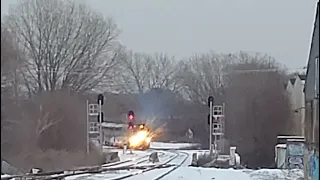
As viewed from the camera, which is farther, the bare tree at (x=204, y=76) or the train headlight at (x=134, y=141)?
the bare tree at (x=204, y=76)

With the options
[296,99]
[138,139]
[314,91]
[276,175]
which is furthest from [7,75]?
[296,99]

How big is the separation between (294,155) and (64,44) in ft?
116

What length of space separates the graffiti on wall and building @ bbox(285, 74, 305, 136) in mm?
24962

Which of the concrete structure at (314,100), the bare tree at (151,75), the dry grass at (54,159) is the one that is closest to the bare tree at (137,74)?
the bare tree at (151,75)

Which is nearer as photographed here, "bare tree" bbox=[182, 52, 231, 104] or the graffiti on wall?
the graffiti on wall

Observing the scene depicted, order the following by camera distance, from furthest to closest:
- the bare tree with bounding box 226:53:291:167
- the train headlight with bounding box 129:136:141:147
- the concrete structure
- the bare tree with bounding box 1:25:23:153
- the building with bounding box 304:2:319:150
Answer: the train headlight with bounding box 129:136:141:147 → the bare tree with bounding box 226:53:291:167 → the concrete structure → the building with bounding box 304:2:319:150 → the bare tree with bounding box 1:25:23:153

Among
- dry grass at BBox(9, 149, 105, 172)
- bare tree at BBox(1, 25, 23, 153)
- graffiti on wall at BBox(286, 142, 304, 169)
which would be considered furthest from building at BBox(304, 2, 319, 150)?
dry grass at BBox(9, 149, 105, 172)

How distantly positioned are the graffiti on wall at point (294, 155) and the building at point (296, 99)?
81.9 ft

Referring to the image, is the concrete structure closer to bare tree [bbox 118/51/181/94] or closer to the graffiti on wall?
the graffiti on wall

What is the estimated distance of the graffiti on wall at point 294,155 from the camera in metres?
37.8

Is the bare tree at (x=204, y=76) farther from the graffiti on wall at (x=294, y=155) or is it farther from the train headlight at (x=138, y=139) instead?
the graffiti on wall at (x=294, y=155)

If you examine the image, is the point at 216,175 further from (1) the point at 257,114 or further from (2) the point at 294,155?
(1) the point at 257,114

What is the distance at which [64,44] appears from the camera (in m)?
68.1

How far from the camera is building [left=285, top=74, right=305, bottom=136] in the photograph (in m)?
64.6
